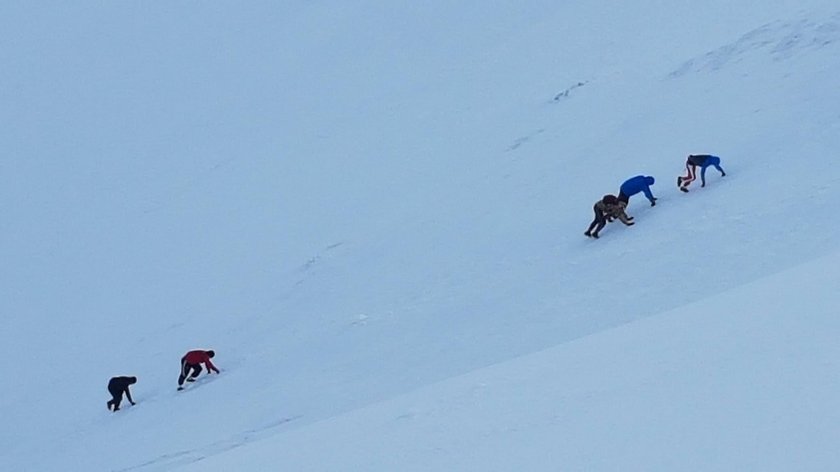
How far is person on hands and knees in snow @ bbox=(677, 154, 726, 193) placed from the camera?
9.30m

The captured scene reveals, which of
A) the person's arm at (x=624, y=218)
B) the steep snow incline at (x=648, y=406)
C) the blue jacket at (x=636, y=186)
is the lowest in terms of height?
the steep snow incline at (x=648, y=406)

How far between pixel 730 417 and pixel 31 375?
41.5 feet

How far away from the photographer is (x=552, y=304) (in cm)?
853

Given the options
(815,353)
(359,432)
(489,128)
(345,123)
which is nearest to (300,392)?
(359,432)

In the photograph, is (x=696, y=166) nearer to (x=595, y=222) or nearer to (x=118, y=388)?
(x=595, y=222)

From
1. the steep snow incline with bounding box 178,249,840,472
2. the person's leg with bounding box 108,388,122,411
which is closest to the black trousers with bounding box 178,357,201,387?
the person's leg with bounding box 108,388,122,411

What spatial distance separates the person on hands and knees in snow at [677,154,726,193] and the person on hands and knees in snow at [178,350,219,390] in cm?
523

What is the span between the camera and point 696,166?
949 cm

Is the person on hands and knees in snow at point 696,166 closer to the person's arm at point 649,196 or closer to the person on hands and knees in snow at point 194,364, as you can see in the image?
the person's arm at point 649,196

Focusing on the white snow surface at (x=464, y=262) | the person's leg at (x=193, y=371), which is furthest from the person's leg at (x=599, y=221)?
the person's leg at (x=193, y=371)

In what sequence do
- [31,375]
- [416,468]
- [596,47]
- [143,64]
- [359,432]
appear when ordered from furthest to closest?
1. [143,64]
2. [596,47]
3. [31,375]
4. [359,432]
5. [416,468]

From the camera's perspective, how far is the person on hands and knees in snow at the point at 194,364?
33.8 feet

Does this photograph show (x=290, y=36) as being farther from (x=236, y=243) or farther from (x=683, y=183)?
(x=683, y=183)

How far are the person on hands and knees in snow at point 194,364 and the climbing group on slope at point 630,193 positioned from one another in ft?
13.8
